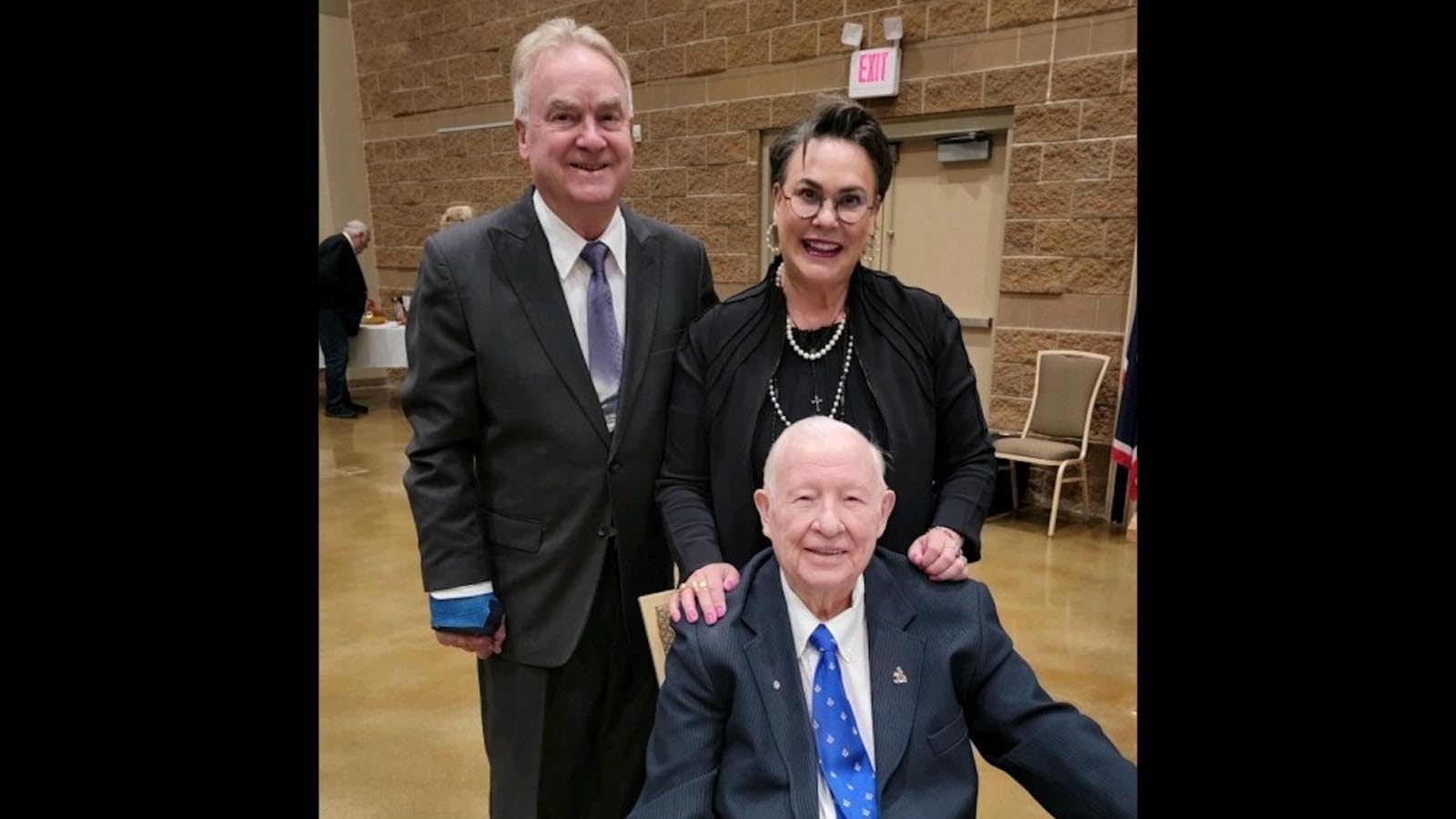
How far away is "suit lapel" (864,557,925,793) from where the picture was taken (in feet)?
4.26

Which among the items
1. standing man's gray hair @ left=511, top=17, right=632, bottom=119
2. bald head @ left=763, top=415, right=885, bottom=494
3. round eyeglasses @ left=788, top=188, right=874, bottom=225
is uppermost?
standing man's gray hair @ left=511, top=17, right=632, bottom=119

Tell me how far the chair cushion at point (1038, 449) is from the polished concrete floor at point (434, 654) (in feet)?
1.37

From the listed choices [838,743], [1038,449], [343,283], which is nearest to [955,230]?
[1038,449]

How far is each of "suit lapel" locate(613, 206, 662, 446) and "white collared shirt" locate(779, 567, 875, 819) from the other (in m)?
0.42

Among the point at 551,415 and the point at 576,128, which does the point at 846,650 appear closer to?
the point at 551,415

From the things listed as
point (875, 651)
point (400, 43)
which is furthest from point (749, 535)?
point (400, 43)

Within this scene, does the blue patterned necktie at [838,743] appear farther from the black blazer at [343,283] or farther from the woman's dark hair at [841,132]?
the black blazer at [343,283]

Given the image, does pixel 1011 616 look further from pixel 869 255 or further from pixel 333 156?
pixel 333 156

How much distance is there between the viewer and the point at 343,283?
691 cm

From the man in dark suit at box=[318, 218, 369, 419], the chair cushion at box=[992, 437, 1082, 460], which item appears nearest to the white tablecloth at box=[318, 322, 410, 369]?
the man in dark suit at box=[318, 218, 369, 419]

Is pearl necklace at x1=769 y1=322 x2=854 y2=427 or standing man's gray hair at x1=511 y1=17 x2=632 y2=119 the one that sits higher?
standing man's gray hair at x1=511 y1=17 x2=632 y2=119

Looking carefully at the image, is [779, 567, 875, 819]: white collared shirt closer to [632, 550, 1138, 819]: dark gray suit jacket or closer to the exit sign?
[632, 550, 1138, 819]: dark gray suit jacket

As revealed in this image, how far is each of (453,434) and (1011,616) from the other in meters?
2.71

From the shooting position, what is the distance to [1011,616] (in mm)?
3539
